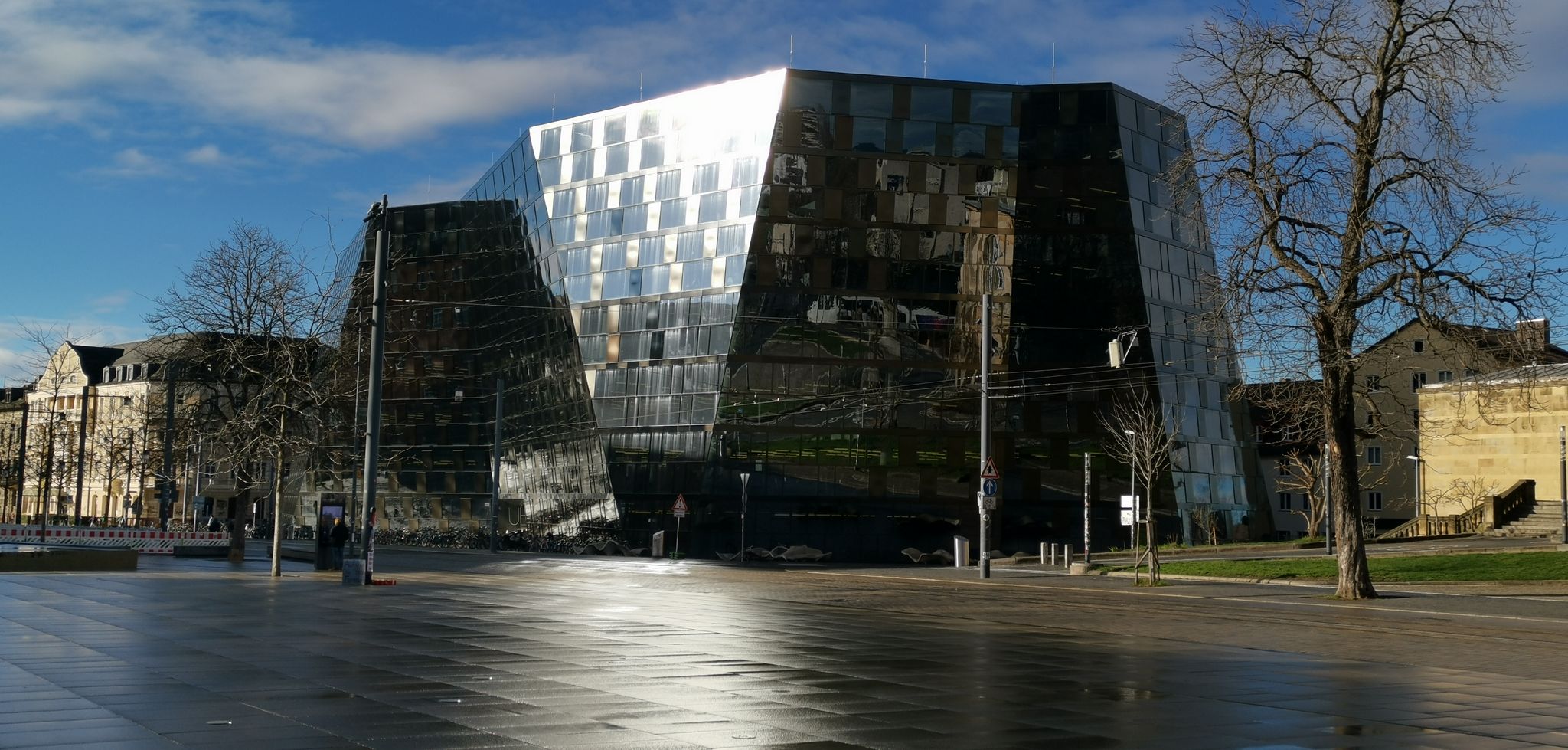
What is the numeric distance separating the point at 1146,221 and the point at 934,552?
56.4 feet

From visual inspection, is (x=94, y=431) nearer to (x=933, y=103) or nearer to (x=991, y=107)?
(x=933, y=103)

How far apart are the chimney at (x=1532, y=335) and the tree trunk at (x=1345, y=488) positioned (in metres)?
3.46

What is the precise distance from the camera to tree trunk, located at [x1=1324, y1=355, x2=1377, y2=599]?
2994 cm

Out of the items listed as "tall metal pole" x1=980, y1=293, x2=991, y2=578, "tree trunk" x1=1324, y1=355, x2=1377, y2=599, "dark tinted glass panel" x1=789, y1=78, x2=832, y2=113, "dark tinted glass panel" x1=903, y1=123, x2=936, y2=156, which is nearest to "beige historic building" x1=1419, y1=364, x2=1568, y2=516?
"dark tinted glass panel" x1=903, y1=123, x2=936, y2=156

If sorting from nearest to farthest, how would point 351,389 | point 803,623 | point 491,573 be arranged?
1. point 803,623
2. point 491,573
3. point 351,389

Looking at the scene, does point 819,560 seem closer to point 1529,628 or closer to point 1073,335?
point 1073,335

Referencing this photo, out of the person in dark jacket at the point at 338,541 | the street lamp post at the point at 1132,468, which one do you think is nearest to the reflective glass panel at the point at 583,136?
the street lamp post at the point at 1132,468

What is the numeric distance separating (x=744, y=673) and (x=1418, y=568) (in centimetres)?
2817

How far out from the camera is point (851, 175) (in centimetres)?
5931

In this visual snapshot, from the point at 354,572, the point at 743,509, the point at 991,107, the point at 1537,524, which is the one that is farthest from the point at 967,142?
the point at 354,572

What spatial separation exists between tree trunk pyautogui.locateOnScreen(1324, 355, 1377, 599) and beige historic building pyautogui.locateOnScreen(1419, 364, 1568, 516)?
33.3 m

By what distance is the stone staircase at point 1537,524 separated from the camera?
54188 millimetres

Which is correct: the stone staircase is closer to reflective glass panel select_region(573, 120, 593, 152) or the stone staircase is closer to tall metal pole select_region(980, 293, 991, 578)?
tall metal pole select_region(980, 293, 991, 578)

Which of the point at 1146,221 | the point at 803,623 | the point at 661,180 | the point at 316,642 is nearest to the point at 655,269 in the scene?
the point at 661,180
